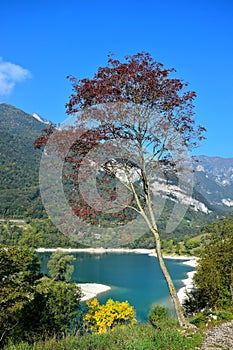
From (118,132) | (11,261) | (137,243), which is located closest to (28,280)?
(11,261)

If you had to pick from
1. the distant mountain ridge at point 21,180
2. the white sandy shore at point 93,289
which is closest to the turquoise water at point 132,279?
the white sandy shore at point 93,289

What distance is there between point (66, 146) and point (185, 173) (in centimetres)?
259

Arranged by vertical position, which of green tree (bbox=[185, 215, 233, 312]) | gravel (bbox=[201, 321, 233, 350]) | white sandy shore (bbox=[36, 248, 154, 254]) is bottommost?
white sandy shore (bbox=[36, 248, 154, 254])

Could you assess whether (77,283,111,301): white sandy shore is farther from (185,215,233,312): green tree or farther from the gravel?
the gravel

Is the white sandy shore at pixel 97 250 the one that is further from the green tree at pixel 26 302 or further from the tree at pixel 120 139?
the tree at pixel 120 139

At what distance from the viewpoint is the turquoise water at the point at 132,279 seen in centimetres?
3153

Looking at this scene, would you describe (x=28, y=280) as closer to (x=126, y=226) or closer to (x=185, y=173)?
(x=126, y=226)

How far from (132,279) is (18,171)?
98571mm

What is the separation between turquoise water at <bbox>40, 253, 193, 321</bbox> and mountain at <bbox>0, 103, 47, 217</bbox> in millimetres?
50486

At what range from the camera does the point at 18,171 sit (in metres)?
132

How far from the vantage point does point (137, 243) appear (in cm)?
8831

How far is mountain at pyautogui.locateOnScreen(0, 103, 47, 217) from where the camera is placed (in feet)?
349

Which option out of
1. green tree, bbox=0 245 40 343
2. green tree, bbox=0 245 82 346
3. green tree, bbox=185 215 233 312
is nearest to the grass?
green tree, bbox=0 245 82 346

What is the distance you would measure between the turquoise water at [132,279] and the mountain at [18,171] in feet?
166
